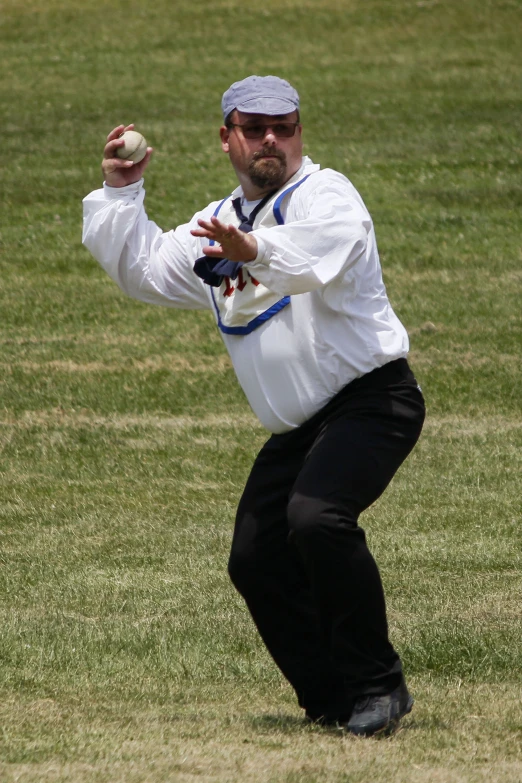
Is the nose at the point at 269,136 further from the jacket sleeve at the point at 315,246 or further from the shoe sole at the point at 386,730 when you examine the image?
the shoe sole at the point at 386,730

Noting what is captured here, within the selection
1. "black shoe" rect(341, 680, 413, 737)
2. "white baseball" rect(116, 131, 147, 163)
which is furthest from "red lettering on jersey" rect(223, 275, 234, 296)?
"black shoe" rect(341, 680, 413, 737)

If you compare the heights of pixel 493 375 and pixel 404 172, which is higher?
pixel 493 375

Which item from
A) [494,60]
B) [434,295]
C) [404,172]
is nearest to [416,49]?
[494,60]

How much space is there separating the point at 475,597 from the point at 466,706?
1890mm

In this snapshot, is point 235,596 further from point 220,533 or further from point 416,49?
point 416,49

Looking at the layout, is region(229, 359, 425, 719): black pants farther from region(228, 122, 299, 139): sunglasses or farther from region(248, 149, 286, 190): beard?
region(228, 122, 299, 139): sunglasses

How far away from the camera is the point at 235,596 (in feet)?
22.2

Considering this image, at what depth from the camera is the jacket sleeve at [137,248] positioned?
4.81 metres

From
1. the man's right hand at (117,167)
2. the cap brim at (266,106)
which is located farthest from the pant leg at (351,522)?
the man's right hand at (117,167)

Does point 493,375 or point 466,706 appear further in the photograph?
point 493,375

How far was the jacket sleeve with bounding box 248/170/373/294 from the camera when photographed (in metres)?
4.09

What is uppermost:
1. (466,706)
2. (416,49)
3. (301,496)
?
(301,496)

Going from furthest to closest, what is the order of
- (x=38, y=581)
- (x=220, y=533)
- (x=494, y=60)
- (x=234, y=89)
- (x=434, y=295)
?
(x=494, y=60) < (x=434, y=295) < (x=220, y=533) < (x=38, y=581) < (x=234, y=89)

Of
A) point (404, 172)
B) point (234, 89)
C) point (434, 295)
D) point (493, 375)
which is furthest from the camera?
point (404, 172)
